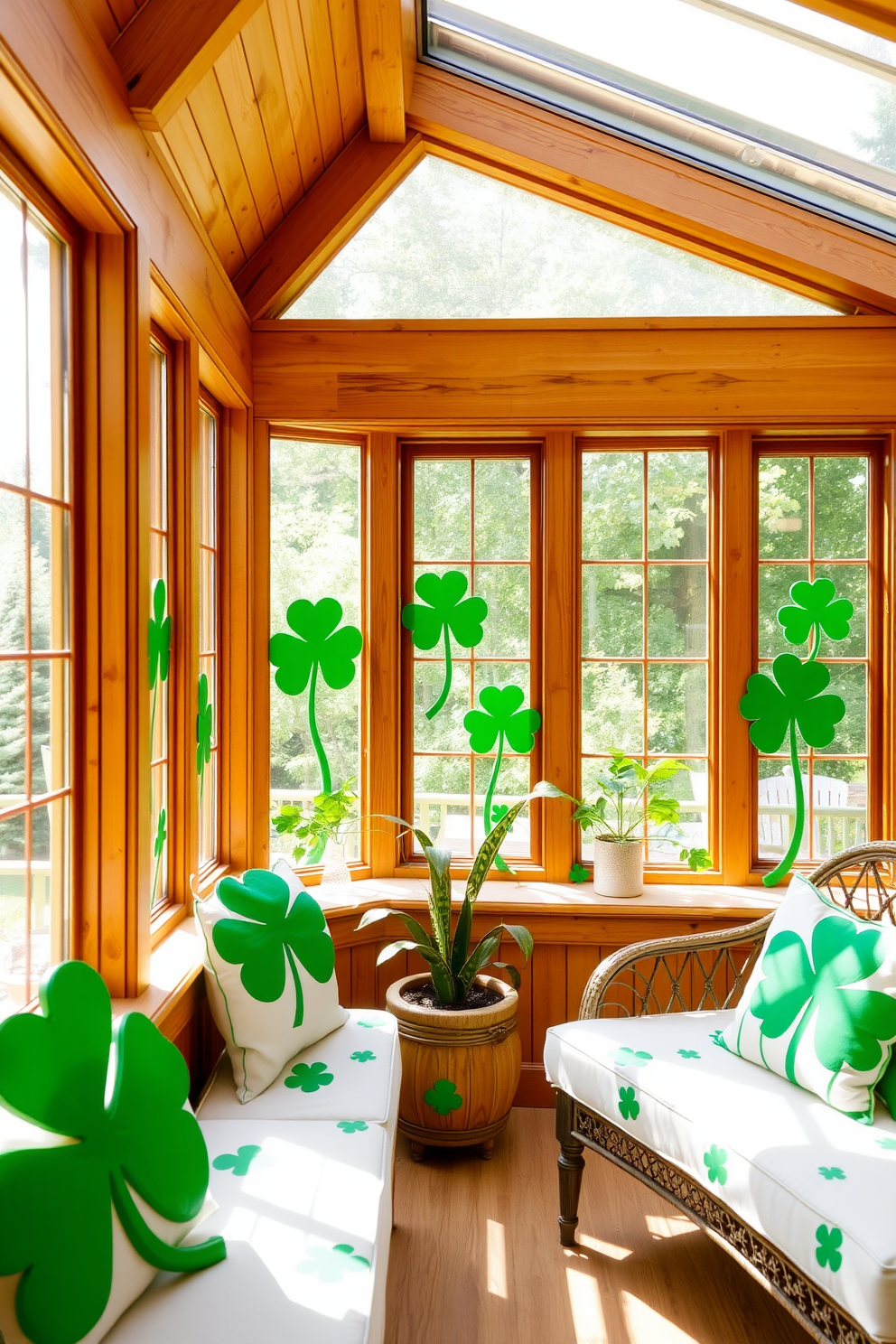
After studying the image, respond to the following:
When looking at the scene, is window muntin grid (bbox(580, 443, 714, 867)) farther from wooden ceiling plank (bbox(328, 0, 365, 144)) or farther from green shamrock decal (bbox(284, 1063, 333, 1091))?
green shamrock decal (bbox(284, 1063, 333, 1091))

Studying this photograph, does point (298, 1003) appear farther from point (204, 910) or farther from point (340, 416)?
point (340, 416)

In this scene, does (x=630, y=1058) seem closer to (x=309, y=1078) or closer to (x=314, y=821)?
(x=309, y=1078)

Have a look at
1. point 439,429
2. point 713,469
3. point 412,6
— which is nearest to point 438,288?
point 439,429

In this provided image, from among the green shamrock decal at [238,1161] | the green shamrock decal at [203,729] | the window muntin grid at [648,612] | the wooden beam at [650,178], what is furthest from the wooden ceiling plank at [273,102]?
the green shamrock decal at [238,1161]

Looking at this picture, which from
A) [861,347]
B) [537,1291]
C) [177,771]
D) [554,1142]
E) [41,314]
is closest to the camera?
[41,314]

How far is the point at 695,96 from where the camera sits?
2.58 metres

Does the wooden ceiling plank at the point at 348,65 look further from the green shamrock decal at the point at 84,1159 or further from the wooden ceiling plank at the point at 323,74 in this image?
the green shamrock decal at the point at 84,1159

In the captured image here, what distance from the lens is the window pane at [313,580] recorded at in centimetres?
315

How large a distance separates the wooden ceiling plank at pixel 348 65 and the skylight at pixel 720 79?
242mm

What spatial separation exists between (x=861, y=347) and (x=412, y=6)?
1.76 m

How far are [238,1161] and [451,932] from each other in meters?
1.08

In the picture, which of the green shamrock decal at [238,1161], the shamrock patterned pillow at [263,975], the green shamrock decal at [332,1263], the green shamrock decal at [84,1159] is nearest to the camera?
the green shamrock decal at [84,1159]

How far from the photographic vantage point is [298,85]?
8.21 ft

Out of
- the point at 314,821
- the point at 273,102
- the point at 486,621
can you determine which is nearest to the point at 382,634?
the point at 486,621
